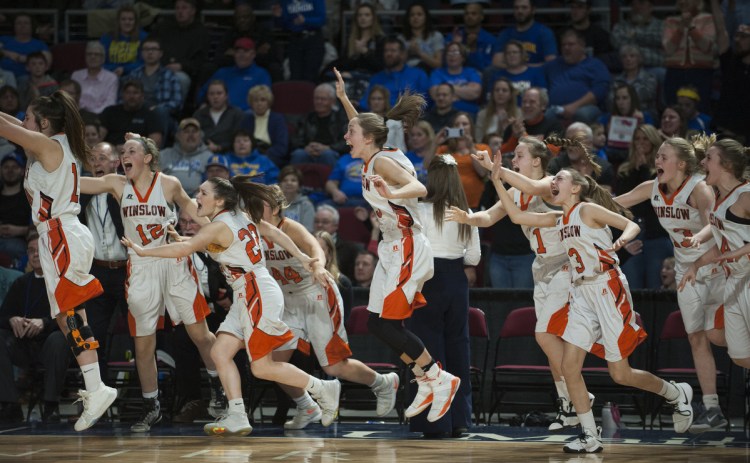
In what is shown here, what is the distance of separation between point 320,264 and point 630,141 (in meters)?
4.41

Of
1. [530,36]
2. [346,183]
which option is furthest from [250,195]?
[530,36]

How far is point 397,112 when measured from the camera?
757cm

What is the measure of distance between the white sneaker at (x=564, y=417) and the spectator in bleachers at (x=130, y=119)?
19.3 ft

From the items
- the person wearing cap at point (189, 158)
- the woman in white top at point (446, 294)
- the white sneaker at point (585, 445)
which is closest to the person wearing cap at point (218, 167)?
the person wearing cap at point (189, 158)

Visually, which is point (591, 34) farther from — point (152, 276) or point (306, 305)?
point (152, 276)

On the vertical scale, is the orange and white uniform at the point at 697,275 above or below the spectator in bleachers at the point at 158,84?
below

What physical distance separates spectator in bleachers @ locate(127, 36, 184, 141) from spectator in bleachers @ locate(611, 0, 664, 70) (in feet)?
17.3

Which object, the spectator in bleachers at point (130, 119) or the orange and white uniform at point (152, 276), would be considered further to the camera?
the spectator in bleachers at point (130, 119)

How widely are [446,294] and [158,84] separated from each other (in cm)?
629

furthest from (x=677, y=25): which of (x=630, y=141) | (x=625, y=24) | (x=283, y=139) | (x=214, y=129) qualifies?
(x=214, y=129)

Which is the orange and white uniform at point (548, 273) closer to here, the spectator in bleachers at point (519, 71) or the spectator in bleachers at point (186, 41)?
the spectator in bleachers at point (519, 71)

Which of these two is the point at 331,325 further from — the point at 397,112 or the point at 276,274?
the point at 397,112

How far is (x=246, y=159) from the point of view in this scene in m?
11.3

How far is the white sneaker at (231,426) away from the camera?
24.7ft
